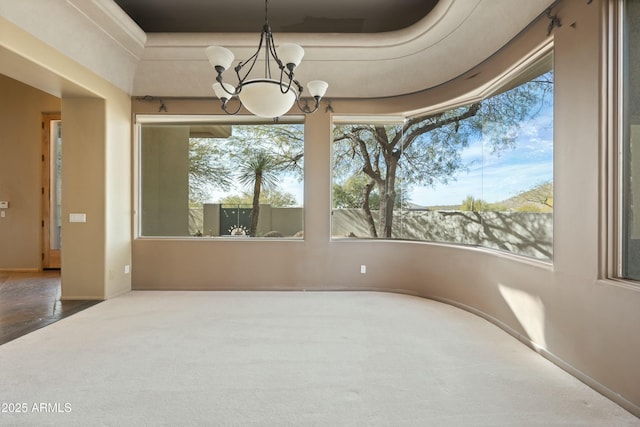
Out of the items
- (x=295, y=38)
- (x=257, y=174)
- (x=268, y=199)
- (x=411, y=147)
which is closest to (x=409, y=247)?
(x=411, y=147)

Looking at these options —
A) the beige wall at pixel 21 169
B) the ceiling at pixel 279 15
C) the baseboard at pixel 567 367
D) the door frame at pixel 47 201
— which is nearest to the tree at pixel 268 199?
the ceiling at pixel 279 15

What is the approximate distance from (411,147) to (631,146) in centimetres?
271

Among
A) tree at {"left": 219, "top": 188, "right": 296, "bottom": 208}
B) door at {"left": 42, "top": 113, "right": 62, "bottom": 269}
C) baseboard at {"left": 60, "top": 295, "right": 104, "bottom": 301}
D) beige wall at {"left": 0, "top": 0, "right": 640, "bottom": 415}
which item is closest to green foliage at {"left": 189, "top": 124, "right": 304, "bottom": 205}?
tree at {"left": 219, "top": 188, "right": 296, "bottom": 208}

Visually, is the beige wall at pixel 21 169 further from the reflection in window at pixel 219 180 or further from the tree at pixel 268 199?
the tree at pixel 268 199

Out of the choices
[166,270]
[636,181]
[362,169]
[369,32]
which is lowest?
[166,270]

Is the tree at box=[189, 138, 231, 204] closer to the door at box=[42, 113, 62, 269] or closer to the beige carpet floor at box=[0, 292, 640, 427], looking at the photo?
the beige carpet floor at box=[0, 292, 640, 427]

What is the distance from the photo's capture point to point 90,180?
14.0 feet

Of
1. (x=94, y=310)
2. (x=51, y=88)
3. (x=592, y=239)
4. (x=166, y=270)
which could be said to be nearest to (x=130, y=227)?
(x=166, y=270)

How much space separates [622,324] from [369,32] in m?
4.12

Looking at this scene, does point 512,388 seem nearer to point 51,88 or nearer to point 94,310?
point 94,310

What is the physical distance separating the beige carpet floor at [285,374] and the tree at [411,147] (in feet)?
6.21

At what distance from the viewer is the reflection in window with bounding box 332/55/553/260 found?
3062 millimetres

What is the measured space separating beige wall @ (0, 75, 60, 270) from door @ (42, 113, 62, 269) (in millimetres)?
75

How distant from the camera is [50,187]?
6.12 m
